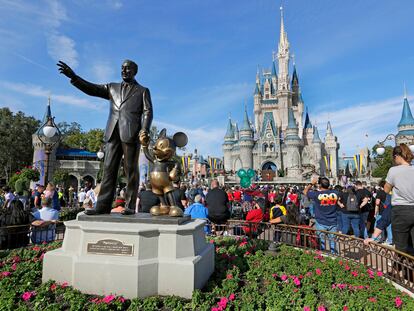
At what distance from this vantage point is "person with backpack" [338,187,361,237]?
804cm

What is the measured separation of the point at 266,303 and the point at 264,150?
6104 cm

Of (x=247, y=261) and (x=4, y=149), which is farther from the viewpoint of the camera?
(x=4, y=149)

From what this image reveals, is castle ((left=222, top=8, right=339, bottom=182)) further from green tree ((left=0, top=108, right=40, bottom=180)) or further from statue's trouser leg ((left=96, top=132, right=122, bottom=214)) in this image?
statue's trouser leg ((left=96, top=132, right=122, bottom=214))

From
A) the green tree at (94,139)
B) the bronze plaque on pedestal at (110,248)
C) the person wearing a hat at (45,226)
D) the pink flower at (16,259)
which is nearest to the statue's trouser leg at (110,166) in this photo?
the bronze plaque on pedestal at (110,248)

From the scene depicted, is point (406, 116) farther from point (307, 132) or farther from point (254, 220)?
point (254, 220)

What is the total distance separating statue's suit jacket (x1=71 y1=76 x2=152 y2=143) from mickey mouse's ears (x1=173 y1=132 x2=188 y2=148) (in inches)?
19.3

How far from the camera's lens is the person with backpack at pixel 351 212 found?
8039 mm

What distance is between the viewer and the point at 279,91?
2675 inches

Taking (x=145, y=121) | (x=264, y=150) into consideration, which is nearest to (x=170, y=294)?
(x=145, y=121)

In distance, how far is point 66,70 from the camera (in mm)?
4586

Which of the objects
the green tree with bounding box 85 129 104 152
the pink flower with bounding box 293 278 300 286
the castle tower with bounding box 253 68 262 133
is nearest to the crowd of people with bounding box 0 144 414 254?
the pink flower with bounding box 293 278 300 286

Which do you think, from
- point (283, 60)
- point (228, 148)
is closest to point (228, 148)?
point (228, 148)

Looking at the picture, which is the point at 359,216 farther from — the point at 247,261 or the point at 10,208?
the point at 10,208

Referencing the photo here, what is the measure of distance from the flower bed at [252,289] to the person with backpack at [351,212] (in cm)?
335
